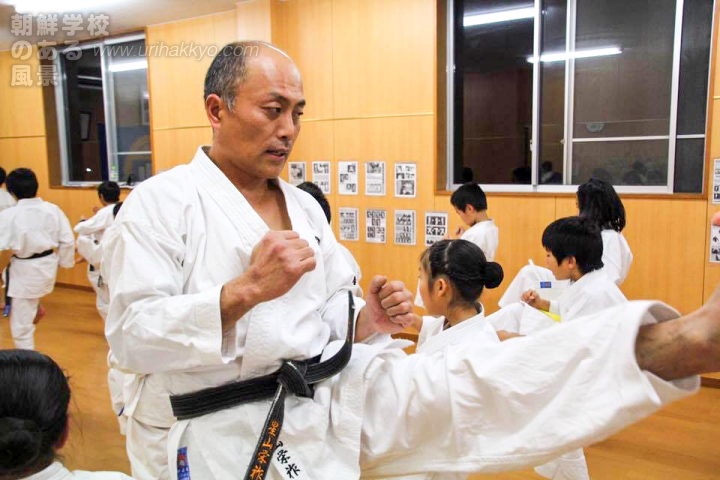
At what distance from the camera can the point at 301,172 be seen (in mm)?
5719

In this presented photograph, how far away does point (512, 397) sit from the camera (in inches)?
41.3

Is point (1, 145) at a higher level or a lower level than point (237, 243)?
higher

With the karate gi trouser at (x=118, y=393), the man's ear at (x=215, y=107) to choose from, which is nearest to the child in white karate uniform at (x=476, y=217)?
the karate gi trouser at (x=118, y=393)

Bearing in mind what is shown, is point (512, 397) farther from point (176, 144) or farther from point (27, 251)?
point (176, 144)

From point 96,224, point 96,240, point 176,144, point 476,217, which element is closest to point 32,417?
point 476,217

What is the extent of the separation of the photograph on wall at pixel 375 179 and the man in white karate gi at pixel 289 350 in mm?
3724

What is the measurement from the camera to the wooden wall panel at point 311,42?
5.38 metres

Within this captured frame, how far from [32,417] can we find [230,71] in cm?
90

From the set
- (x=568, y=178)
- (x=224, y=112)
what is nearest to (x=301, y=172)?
(x=568, y=178)

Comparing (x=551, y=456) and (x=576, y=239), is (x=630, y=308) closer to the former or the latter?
(x=551, y=456)

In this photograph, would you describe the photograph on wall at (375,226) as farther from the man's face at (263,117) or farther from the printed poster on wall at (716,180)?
the man's face at (263,117)

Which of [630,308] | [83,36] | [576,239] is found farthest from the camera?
[83,36]

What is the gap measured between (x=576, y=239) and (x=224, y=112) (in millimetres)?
1964

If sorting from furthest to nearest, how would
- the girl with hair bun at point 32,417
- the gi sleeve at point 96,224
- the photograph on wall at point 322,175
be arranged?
the photograph on wall at point 322,175
the gi sleeve at point 96,224
the girl with hair bun at point 32,417
